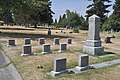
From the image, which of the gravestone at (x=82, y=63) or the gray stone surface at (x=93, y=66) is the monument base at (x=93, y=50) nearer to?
the gray stone surface at (x=93, y=66)

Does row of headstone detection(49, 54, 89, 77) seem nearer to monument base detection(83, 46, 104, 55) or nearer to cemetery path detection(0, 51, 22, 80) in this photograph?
cemetery path detection(0, 51, 22, 80)

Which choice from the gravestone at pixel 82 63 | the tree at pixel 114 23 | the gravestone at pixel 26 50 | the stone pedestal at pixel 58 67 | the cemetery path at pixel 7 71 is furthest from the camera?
the tree at pixel 114 23

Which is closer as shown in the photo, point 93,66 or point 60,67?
point 60,67

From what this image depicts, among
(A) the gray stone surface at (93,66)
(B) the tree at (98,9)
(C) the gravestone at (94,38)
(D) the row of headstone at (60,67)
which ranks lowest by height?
(A) the gray stone surface at (93,66)

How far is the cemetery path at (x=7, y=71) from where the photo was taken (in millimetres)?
8977

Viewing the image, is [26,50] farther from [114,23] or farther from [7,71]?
[114,23]

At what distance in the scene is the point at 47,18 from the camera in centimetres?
6222

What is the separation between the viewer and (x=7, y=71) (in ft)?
32.7

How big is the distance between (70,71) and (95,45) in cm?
535

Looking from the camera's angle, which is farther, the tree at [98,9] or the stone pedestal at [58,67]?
the tree at [98,9]

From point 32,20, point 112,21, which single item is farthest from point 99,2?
point 32,20

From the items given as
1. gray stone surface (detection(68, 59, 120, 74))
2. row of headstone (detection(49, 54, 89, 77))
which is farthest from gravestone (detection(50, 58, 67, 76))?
gray stone surface (detection(68, 59, 120, 74))

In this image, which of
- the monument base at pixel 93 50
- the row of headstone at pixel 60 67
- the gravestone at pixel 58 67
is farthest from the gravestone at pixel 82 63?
the monument base at pixel 93 50

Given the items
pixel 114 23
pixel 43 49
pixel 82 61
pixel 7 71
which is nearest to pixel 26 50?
pixel 43 49
